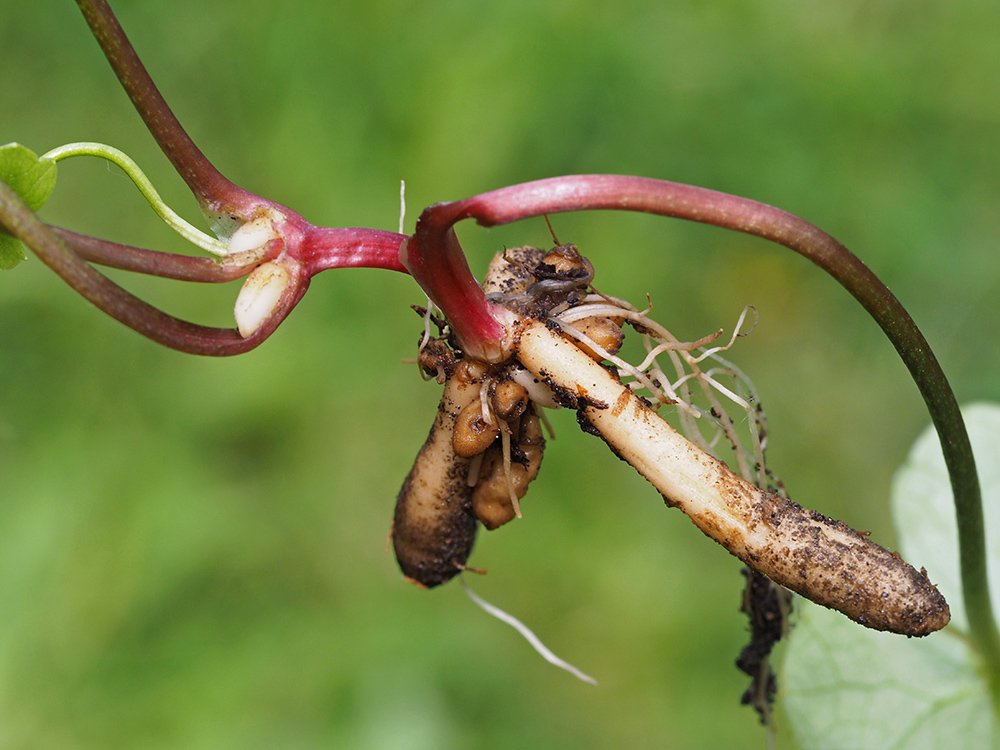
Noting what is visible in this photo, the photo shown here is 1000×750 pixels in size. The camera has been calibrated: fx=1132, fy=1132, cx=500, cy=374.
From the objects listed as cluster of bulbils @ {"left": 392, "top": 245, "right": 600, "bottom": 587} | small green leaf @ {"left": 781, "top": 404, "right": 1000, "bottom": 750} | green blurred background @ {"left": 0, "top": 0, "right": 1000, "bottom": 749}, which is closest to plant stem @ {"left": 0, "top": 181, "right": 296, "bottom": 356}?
cluster of bulbils @ {"left": 392, "top": 245, "right": 600, "bottom": 587}

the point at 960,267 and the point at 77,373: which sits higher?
the point at 960,267

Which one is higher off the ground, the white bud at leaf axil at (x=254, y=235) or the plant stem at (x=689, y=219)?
the plant stem at (x=689, y=219)

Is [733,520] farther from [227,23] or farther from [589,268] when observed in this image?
[227,23]

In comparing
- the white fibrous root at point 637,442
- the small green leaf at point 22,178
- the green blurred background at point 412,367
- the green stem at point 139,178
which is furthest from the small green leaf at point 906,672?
the small green leaf at point 22,178

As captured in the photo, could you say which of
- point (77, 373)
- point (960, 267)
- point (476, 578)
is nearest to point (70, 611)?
point (77, 373)

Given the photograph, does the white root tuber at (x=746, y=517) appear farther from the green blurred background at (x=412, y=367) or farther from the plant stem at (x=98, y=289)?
the green blurred background at (x=412, y=367)

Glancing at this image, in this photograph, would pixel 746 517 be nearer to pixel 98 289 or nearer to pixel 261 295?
pixel 261 295

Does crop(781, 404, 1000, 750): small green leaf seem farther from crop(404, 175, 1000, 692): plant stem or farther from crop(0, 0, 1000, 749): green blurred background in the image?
crop(0, 0, 1000, 749): green blurred background
